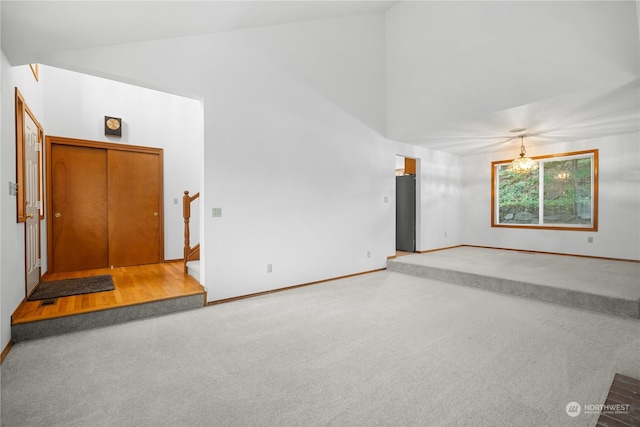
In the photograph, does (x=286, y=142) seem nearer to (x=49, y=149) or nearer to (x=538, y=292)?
(x=49, y=149)

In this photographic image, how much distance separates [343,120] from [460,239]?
200 inches

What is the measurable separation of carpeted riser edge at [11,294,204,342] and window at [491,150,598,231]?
7.31m

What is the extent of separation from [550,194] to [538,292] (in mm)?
3917

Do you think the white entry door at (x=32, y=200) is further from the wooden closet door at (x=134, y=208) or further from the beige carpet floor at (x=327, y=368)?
the beige carpet floor at (x=327, y=368)

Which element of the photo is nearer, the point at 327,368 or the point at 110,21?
the point at 327,368

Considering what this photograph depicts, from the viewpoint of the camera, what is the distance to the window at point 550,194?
20.8ft

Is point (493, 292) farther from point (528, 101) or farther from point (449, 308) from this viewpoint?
point (528, 101)

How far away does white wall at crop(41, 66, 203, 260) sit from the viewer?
15.4 feet

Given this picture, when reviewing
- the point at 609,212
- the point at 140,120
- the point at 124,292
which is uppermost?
the point at 140,120

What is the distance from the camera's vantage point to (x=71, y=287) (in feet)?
12.7

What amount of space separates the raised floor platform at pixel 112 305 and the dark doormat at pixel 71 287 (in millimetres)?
125

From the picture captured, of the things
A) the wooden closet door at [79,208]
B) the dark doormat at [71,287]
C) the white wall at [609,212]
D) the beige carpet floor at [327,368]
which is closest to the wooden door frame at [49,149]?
the wooden closet door at [79,208]

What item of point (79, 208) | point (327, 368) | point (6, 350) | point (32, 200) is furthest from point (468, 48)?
point (79, 208)
